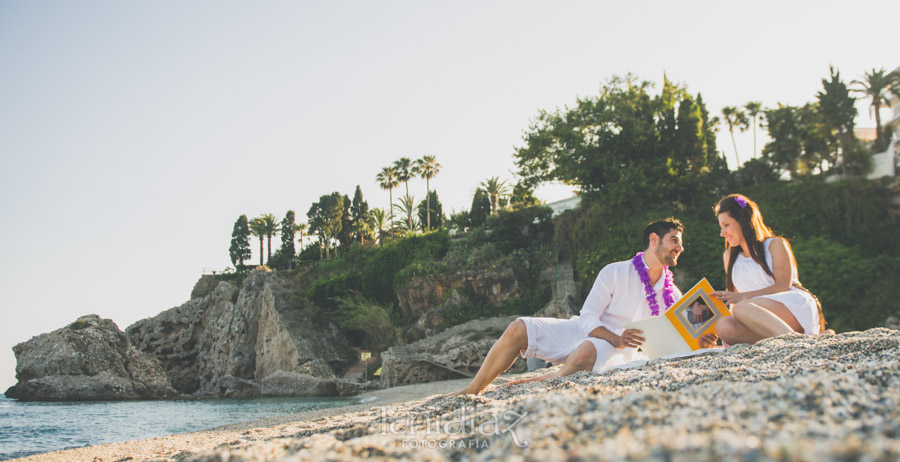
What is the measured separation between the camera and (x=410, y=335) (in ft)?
96.4

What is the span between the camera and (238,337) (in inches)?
1249

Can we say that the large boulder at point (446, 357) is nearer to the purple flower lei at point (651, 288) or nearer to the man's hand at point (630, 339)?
the purple flower lei at point (651, 288)

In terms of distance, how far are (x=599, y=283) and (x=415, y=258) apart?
30.8 metres

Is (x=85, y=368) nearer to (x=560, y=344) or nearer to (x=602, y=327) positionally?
(x=560, y=344)

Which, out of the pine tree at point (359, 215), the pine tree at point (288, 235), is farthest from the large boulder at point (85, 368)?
the pine tree at point (288, 235)

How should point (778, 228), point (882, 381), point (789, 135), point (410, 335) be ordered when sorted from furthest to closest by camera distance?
point (789, 135) < point (410, 335) < point (778, 228) < point (882, 381)

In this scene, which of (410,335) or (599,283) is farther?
(410,335)

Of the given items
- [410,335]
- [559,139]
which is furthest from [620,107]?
[410,335]

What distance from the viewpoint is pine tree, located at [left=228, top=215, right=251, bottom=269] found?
62812mm

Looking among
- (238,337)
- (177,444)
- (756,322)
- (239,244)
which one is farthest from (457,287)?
(239,244)

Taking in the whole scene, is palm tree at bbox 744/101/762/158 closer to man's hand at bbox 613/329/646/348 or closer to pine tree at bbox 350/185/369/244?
pine tree at bbox 350/185/369/244

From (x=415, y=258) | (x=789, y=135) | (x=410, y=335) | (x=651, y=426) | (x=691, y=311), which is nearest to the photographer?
(x=651, y=426)

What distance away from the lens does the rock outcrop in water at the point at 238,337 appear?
30562 mm

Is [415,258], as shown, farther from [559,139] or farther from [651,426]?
[651,426]
